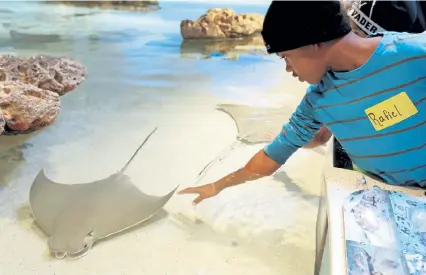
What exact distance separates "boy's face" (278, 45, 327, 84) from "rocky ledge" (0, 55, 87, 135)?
5.89 ft

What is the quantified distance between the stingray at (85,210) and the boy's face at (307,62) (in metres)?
0.94

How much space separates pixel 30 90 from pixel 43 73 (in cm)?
47

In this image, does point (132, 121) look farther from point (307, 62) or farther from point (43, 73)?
point (307, 62)

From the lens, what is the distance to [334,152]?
62.2 inches

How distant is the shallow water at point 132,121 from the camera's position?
1755 millimetres

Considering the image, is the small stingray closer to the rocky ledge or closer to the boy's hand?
the boy's hand

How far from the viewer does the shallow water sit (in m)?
1.75

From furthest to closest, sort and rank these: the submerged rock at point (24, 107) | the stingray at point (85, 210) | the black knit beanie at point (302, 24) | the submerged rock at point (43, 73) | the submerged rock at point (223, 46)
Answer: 1. the submerged rock at point (223, 46)
2. the submerged rock at point (43, 73)
3. the submerged rock at point (24, 107)
4. the stingray at point (85, 210)
5. the black knit beanie at point (302, 24)

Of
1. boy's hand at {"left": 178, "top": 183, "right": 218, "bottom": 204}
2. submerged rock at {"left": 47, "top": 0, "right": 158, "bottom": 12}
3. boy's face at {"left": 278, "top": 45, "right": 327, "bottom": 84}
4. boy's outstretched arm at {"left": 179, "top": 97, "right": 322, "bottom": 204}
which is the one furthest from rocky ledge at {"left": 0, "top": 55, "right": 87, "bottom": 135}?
submerged rock at {"left": 47, "top": 0, "right": 158, "bottom": 12}

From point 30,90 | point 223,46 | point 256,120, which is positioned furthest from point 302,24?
point 223,46

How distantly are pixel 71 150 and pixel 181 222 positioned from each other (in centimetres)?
96

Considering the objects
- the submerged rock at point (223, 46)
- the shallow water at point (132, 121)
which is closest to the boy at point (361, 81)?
the shallow water at point (132, 121)

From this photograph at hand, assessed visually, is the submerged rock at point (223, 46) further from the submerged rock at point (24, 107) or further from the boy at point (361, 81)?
the boy at point (361, 81)

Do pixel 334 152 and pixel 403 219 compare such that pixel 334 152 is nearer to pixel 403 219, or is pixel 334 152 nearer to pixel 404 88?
pixel 404 88
